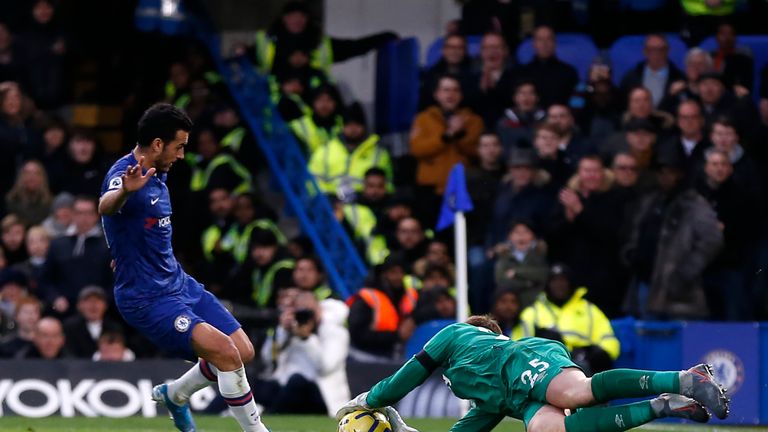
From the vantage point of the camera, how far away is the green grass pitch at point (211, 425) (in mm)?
12016

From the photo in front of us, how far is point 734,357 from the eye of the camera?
1353cm

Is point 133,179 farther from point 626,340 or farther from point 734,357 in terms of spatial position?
point 734,357

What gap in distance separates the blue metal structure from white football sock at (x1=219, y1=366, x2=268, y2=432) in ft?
22.3

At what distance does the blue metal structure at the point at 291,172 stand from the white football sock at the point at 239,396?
22.3 ft

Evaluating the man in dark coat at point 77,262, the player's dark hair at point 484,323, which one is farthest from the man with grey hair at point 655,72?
the player's dark hair at point 484,323

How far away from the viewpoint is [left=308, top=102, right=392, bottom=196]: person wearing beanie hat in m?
16.4

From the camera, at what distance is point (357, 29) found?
18781 mm

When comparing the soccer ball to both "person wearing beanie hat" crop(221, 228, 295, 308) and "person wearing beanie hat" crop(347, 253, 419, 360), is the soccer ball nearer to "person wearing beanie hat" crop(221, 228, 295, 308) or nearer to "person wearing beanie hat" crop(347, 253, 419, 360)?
"person wearing beanie hat" crop(347, 253, 419, 360)

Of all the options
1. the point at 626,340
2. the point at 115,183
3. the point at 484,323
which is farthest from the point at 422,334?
the point at 115,183

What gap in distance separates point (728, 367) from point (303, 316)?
326 cm

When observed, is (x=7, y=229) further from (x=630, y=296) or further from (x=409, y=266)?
(x=630, y=296)

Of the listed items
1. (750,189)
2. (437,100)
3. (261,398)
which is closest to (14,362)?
(261,398)

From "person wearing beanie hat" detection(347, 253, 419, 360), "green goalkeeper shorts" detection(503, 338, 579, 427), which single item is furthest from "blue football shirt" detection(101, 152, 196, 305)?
"person wearing beanie hat" detection(347, 253, 419, 360)

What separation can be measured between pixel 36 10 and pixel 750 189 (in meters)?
7.50
